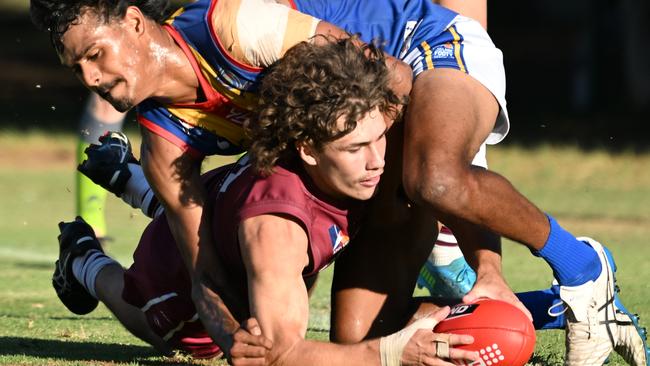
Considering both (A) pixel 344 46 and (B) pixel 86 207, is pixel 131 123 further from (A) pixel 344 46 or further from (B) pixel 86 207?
(A) pixel 344 46

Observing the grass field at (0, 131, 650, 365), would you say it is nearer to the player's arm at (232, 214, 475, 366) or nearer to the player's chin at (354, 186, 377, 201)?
the player's arm at (232, 214, 475, 366)

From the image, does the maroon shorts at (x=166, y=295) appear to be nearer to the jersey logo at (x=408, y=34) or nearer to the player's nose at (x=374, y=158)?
the player's nose at (x=374, y=158)

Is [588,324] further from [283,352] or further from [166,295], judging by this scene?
[166,295]

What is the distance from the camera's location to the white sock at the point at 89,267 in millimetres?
6160

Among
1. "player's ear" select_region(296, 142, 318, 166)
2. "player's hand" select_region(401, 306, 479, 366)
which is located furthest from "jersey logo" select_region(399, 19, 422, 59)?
"player's hand" select_region(401, 306, 479, 366)

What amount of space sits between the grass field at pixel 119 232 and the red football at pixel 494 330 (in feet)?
3.06

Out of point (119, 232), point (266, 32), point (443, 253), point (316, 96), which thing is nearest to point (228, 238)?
point (316, 96)

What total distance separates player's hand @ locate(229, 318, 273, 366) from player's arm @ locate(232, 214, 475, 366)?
3 cm

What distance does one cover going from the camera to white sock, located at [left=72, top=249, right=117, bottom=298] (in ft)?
20.2

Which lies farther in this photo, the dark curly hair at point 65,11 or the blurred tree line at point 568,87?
the blurred tree line at point 568,87

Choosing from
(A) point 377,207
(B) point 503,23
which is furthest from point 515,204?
(B) point 503,23

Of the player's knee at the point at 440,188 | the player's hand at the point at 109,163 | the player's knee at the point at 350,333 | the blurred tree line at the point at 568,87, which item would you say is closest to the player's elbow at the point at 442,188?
the player's knee at the point at 440,188

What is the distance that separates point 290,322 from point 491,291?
0.81m

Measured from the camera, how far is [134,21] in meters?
5.16
